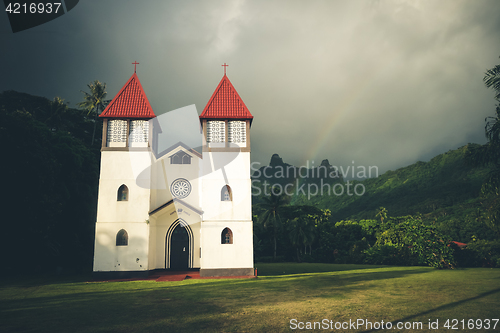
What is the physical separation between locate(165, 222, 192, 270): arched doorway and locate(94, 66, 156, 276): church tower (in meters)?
2.52

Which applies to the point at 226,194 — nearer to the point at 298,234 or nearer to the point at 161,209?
the point at 161,209

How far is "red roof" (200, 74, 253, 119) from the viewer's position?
1939 centimetres

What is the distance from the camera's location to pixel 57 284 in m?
15.8

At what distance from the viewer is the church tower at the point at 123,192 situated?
18.0 metres

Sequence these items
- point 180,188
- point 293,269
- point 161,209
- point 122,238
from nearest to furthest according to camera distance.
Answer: point 122,238 → point 161,209 → point 180,188 → point 293,269

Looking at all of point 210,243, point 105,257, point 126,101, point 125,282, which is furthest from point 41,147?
point 210,243

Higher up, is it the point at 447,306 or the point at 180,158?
the point at 180,158

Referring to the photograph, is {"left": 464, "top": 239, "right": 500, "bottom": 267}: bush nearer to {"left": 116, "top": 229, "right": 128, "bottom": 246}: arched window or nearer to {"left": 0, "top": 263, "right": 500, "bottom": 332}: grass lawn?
{"left": 0, "top": 263, "right": 500, "bottom": 332}: grass lawn

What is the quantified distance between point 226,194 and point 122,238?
247 inches

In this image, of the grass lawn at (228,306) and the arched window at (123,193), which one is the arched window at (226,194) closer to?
the grass lawn at (228,306)

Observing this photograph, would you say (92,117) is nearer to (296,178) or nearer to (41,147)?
(41,147)

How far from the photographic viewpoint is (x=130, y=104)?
65.3 ft

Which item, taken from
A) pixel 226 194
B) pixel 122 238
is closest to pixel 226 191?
A: pixel 226 194

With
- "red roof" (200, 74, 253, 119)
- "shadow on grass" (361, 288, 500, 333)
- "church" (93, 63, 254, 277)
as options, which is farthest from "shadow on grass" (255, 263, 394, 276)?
"shadow on grass" (361, 288, 500, 333)
